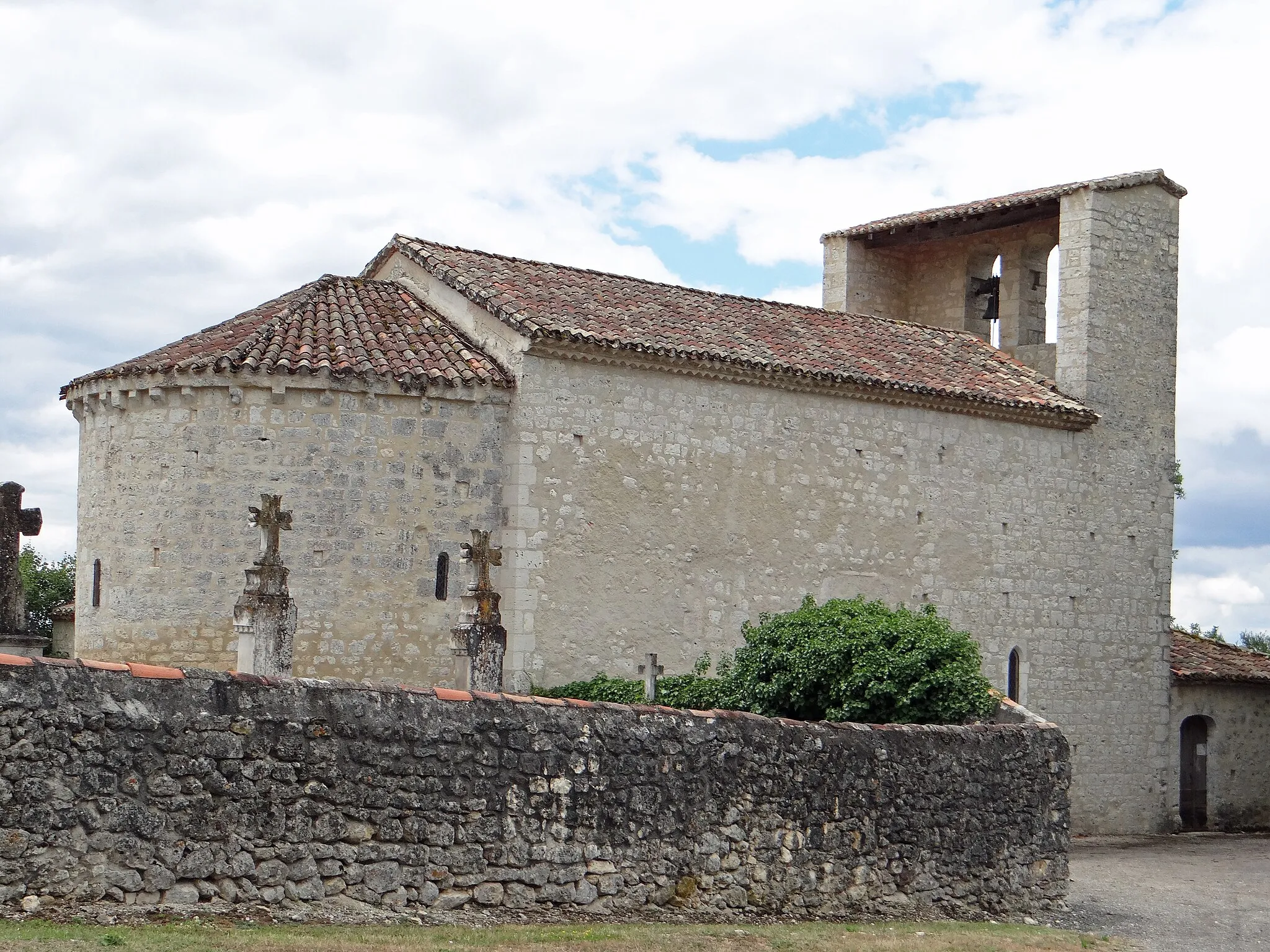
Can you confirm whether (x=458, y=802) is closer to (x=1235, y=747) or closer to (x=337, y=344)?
(x=337, y=344)

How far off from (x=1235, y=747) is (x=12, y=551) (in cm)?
2103

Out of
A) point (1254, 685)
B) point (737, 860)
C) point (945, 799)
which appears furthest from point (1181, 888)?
point (1254, 685)

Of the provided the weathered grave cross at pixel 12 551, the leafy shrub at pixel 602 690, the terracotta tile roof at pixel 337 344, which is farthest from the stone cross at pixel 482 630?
the weathered grave cross at pixel 12 551

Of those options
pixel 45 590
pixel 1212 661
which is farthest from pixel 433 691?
pixel 45 590

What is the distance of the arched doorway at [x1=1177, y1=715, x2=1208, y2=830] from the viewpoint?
26391mm

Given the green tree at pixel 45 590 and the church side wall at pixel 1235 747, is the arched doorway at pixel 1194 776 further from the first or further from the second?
the green tree at pixel 45 590

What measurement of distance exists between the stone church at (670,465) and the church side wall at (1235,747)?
42.5 inches

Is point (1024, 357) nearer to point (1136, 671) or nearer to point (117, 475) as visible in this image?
point (1136, 671)

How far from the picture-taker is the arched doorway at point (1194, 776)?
26391 mm

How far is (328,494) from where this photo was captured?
18203mm

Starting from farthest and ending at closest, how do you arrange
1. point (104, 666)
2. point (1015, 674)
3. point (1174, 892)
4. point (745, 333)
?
1. point (1015, 674)
2. point (745, 333)
3. point (1174, 892)
4. point (104, 666)

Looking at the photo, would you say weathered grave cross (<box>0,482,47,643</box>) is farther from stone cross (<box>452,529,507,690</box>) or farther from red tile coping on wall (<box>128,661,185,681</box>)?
red tile coping on wall (<box>128,661,185,681</box>)

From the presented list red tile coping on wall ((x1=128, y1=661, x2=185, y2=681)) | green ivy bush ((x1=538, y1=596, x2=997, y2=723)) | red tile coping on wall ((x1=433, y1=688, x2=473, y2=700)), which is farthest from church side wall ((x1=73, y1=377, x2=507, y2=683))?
red tile coping on wall ((x1=128, y1=661, x2=185, y2=681))

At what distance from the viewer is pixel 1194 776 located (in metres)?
26.6
